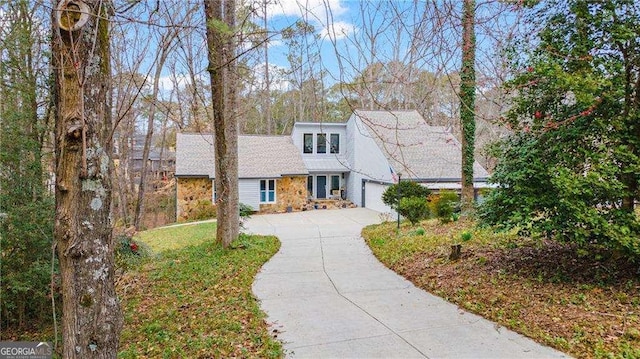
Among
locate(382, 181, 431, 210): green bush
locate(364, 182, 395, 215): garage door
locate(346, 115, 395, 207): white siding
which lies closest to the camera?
locate(382, 181, 431, 210): green bush

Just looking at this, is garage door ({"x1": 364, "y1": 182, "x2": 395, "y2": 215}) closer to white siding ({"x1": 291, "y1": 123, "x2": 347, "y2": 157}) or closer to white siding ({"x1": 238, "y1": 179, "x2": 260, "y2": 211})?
white siding ({"x1": 291, "y1": 123, "x2": 347, "y2": 157})

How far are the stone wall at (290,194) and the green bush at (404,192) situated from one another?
693cm

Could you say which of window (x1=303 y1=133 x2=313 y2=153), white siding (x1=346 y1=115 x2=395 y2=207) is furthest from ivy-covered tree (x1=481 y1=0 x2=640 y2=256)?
window (x1=303 y1=133 x2=313 y2=153)

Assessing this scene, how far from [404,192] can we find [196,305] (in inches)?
401

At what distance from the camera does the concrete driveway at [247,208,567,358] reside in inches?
149

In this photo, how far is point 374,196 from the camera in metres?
19.1

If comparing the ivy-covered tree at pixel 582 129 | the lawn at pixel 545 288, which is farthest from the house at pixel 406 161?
the ivy-covered tree at pixel 582 129

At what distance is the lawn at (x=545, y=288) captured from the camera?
12.5 ft

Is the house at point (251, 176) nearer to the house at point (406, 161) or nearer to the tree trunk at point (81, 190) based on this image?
the house at point (406, 161)

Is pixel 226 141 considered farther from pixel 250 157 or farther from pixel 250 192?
pixel 250 157

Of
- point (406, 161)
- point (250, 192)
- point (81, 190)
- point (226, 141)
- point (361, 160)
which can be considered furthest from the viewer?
point (361, 160)

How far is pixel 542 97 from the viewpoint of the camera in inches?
214

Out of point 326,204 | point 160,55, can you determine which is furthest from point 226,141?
point 326,204

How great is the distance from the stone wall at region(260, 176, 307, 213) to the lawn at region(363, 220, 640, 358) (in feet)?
41.6
